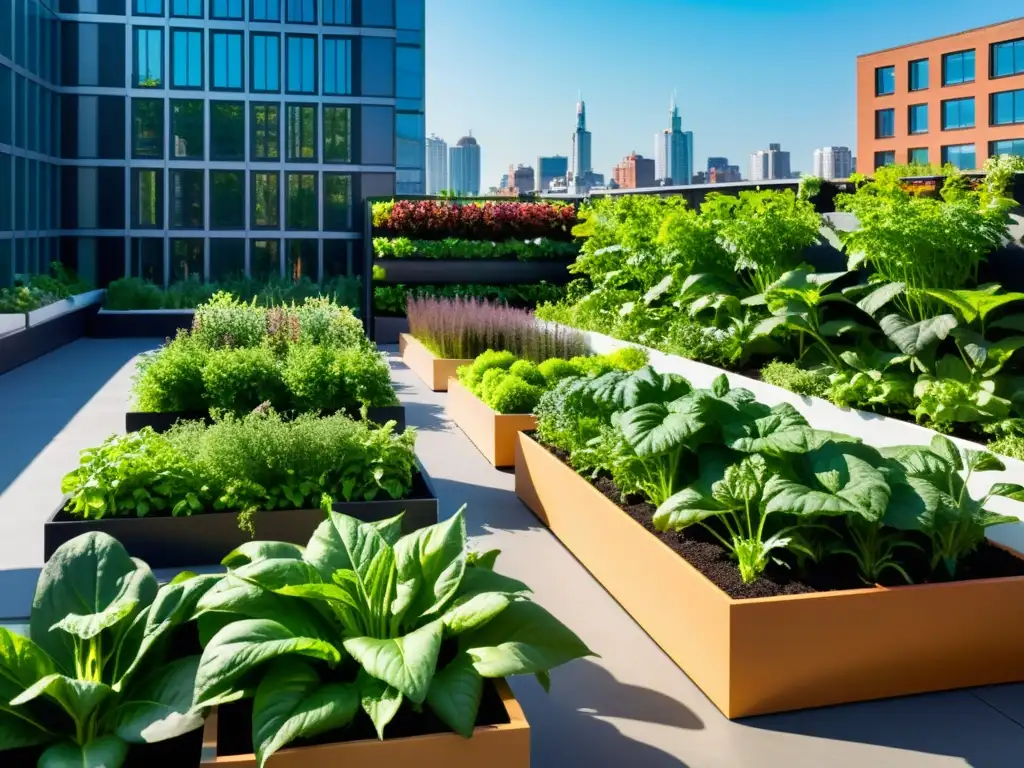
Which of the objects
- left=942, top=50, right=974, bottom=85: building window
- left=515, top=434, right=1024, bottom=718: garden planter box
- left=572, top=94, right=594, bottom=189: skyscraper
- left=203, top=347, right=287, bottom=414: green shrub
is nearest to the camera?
left=515, top=434, right=1024, bottom=718: garden planter box

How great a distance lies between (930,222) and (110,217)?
15242 mm

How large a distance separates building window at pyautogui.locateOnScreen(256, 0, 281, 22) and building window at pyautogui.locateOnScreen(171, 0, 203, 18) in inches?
34.6

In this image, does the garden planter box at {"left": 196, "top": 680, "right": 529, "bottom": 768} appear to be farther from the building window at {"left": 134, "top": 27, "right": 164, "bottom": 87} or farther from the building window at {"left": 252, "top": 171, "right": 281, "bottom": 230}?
the building window at {"left": 134, "top": 27, "right": 164, "bottom": 87}

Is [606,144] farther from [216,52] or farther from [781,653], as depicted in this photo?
[781,653]

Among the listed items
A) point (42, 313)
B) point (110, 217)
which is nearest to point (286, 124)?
point (110, 217)

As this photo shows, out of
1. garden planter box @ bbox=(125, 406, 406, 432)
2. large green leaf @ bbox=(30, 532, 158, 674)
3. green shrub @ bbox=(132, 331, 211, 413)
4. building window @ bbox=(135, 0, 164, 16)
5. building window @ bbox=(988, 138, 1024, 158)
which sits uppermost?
building window @ bbox=(988, 138, 1024, 158)

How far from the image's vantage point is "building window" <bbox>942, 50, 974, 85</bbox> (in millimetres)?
47906

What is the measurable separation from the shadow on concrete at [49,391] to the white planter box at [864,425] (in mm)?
4102

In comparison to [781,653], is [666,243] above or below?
above

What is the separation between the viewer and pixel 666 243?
345 inches

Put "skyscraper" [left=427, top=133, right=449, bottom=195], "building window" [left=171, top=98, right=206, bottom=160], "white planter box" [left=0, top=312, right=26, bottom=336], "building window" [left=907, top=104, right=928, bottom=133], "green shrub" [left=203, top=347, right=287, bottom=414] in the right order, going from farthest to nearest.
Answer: "skyscraper" [left=427, top=133, right=449, bottom=195], "building window" [left=907, top=104, right=928, bottom=133], "building window" [left=171, top=98, right=206, bottom=160], "white planter box" [left=0, top=312, right=26, bottom=336], "green shrub" [left=203, top=347, right=287, bottom=414]

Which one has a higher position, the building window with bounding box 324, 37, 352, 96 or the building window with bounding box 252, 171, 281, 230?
the building window with bounding box 324, 37, 352, 96

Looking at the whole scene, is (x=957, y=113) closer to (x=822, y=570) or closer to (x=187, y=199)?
(x=187, y=199)

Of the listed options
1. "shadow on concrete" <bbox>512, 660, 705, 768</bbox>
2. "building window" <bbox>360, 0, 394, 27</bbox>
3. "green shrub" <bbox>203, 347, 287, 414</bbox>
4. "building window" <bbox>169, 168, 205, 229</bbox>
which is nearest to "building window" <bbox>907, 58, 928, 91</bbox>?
"building window" <bbox>360, 0, 394, 27</bbox>
